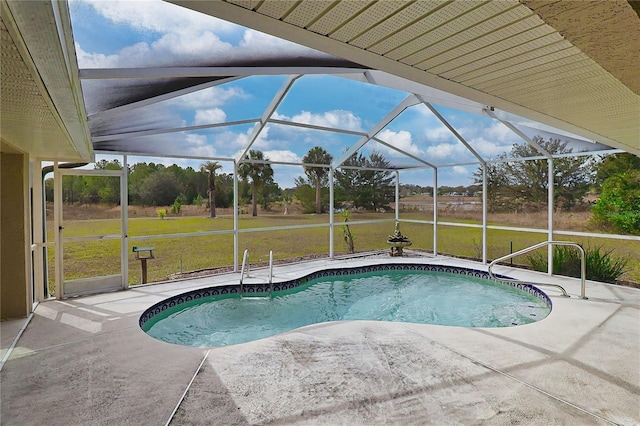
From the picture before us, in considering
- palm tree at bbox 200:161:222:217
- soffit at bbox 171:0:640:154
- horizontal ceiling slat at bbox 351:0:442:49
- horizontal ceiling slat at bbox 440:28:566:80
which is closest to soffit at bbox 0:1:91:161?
soffit at bbox 171:0:640:154

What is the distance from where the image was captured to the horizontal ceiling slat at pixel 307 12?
1.70m

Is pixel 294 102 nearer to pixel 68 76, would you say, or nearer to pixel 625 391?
pixel 68 76

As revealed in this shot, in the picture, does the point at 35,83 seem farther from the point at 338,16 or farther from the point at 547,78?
the point at 547,78

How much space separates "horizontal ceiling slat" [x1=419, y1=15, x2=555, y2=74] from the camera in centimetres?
195

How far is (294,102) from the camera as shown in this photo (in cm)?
944

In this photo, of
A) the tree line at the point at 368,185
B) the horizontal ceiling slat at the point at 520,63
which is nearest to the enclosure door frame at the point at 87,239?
the tree line at the point at 368,185

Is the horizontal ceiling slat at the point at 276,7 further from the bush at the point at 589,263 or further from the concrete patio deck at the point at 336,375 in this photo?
the bush at the point at 589,263

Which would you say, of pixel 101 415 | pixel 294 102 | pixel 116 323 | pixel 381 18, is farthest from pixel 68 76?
pixel 294 102

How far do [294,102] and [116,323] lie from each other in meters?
6.98

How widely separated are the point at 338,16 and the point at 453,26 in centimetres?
71

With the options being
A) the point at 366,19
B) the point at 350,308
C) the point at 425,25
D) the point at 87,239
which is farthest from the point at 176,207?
the point at 425,25

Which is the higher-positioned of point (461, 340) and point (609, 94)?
point (609, 94)

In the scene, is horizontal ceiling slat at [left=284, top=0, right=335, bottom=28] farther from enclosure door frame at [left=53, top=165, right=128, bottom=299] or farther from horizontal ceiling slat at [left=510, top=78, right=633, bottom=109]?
enclosure door frame at [left=53, top=165, right=128, bottom=299]

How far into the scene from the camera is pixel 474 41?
216 cm
